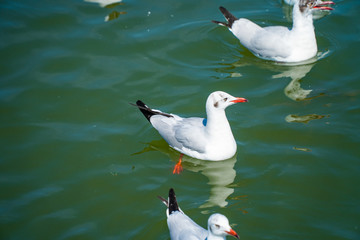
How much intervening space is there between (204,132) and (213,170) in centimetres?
59

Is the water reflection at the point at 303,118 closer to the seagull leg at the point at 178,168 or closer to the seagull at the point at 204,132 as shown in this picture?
the seagull at the point at 204,132

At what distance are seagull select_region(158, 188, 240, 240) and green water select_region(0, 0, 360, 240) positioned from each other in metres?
0.40

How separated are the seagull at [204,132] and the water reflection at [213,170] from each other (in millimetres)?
121

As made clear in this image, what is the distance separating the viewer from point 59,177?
6750mm

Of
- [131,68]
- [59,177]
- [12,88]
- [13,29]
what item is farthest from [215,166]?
[13,29]

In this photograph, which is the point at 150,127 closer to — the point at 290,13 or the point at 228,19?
the point at 228,19

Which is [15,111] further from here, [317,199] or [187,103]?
[317,199]

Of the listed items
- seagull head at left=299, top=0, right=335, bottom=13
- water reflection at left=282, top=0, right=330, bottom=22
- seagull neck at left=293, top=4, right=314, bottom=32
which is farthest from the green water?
seagull head at left=299, top=0, right=335, bottom=13

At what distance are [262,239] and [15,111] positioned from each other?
4987mm

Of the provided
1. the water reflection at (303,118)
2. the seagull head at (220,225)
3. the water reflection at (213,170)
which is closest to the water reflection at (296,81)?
the water reflection at (303,118)

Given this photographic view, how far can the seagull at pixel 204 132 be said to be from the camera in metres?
6.43

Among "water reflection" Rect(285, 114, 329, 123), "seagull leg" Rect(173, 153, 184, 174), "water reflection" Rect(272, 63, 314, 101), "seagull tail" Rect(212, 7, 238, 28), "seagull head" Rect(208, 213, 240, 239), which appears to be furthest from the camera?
"seagull tail" Rect(212, 7, 238, 28)

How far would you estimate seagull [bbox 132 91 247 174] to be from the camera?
643 cm

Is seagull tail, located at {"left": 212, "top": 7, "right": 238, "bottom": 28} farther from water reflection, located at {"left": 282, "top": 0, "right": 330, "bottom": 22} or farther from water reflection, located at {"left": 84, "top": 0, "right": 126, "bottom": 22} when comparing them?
water reflection, located at {"left": 84, "top": 0, "right": 126, "bottom": 22}
